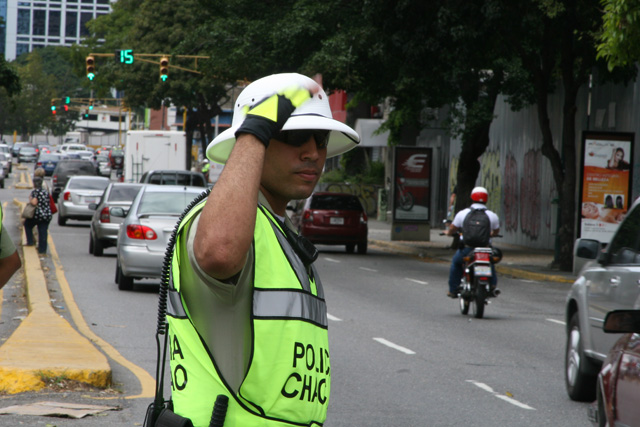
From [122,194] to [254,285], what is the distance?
22.6 m

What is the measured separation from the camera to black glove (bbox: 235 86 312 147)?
2438 mm

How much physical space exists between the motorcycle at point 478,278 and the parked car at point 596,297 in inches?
189

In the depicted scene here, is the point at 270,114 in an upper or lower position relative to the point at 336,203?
upper

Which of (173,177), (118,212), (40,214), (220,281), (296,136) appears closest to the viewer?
(220,281)

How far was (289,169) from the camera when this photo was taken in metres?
2.64

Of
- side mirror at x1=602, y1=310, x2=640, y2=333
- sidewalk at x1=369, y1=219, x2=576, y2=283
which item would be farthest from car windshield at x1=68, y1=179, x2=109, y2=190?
side mirror at x1=602, y1=310, x2=640, y2=333

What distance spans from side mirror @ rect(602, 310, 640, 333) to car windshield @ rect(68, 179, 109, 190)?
94.1ft

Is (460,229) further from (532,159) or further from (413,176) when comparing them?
(532,159)

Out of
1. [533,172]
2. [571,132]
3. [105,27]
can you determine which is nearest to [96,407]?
[571,132]

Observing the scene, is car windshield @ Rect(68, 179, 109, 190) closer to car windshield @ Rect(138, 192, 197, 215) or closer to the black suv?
the black suv

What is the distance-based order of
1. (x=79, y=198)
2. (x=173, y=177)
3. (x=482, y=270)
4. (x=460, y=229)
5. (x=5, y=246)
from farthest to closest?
(x=79, y=198) < (x=173, y=177) < (x=460, y=229) < (x=482, y=270) < (x=5, y=246)

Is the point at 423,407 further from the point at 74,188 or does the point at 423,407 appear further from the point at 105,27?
the point at 105,27

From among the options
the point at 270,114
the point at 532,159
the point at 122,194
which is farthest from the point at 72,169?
the point at 270,114

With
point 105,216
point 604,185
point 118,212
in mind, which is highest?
point 604,185
